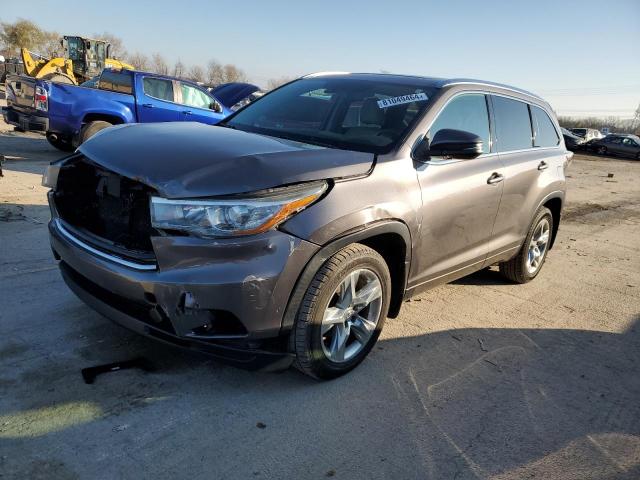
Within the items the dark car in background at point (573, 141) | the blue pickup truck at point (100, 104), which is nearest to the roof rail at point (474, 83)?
the blue pickup truck at point (100, 104)

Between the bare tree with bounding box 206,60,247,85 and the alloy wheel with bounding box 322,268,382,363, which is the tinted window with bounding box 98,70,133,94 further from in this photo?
the bare tree with bounding box 206,60,247,85

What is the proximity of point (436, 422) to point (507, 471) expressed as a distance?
17.4 inches

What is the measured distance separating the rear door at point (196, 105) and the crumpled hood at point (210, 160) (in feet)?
25.2

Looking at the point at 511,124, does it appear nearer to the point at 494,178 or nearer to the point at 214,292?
the point at 494,178

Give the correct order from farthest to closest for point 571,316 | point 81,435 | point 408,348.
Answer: point 571,316, point 408,348, point 81,435

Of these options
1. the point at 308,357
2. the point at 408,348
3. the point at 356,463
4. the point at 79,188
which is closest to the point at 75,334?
the point at 79,188

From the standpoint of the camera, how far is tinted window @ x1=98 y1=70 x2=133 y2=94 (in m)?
10.1

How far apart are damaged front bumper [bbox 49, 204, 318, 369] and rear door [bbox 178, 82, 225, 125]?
842 centimetres

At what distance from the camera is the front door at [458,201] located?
11.6 ft

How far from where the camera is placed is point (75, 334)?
3.36 metres

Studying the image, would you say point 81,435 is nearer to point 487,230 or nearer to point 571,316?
point 487,230

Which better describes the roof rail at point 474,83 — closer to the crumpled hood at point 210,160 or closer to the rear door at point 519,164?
the rear door at point 519,164

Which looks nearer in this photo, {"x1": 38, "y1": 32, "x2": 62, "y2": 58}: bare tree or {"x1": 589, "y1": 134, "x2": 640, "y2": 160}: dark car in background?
{"x1": 589, "y1": 134, "x2": 640, "y2": 160}: dark car in background

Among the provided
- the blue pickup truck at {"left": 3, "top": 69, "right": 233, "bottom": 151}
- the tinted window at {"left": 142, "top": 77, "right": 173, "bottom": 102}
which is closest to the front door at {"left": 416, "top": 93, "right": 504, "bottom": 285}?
the blue pickup truck at {"left": 3, "top": 69, "right": 233, "bottom": 151}
